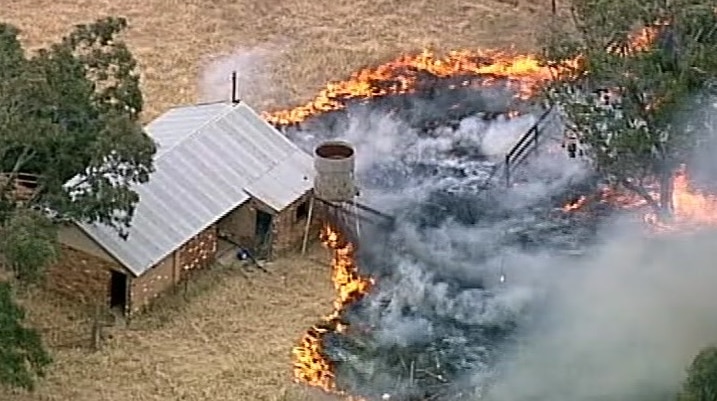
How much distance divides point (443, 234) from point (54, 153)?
24.6ft

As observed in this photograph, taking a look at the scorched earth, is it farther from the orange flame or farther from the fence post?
the fence post

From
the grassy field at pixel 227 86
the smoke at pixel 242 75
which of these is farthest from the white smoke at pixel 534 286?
the smoke at pixel 242 75

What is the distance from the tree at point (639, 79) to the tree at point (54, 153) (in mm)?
6366

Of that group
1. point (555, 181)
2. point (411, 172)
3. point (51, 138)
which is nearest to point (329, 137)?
point (411, 172)

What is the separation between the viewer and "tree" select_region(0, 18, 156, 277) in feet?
69.4

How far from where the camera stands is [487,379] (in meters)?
23.7

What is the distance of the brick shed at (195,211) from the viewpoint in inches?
973

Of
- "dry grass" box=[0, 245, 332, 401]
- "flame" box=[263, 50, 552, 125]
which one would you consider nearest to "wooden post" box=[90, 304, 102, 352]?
"dry grass" box=[0, 245, 332, 401]

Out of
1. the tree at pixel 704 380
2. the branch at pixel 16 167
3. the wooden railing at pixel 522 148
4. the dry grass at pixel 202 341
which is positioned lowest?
the dry grass at pixel 202 341

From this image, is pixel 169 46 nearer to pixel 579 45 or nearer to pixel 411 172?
pixel 411 172

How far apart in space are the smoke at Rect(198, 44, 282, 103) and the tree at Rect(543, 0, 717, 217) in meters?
8.88

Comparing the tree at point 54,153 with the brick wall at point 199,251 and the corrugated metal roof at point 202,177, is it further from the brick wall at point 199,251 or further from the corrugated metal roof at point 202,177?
the brick wall at point 199,251

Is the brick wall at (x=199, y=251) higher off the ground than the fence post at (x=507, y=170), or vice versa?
the fence post at (x=507, y=170)

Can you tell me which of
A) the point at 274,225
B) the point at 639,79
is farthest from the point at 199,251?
the point at 639,79
